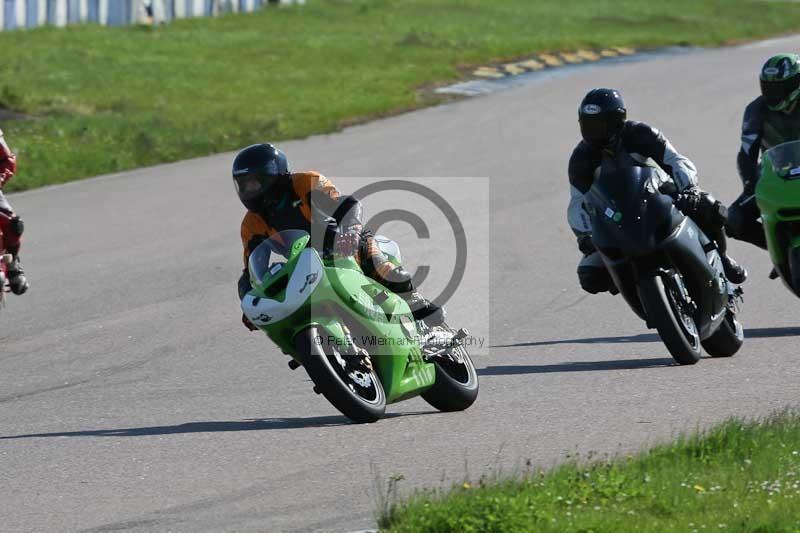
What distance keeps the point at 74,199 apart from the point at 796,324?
381 inches

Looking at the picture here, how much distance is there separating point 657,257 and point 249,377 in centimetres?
262

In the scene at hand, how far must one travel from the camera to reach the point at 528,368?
10039 millimetres

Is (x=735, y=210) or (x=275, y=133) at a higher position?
(x=735, y=210)

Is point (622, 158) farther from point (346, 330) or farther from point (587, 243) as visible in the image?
point (346, 330)

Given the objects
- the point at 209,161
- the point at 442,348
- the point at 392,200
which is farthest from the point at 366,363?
the point at 209,161

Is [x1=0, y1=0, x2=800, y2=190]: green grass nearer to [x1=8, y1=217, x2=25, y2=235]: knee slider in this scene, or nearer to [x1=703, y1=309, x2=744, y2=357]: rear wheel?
[x1=8, y1=217, x2=25, y2=235]: knee slider

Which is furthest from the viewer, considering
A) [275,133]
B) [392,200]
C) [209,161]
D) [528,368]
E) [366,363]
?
[275,133]

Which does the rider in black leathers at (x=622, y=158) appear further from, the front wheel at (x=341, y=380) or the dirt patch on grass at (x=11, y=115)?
the dirt patch on grass at (x=11, y=115)

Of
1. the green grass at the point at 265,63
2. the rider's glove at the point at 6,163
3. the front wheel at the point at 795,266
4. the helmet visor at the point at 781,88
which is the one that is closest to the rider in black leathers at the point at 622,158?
the front wheel at the point at 795,266

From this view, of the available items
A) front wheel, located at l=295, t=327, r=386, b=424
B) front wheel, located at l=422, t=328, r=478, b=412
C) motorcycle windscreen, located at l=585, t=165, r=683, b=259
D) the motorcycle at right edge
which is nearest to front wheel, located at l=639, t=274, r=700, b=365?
the motorcycle at right edge

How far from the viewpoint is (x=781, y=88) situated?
1084 cm

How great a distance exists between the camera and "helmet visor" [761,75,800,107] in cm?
1083

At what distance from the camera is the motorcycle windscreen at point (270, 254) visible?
7984mm

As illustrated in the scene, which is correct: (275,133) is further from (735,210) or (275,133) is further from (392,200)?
(735,210)
